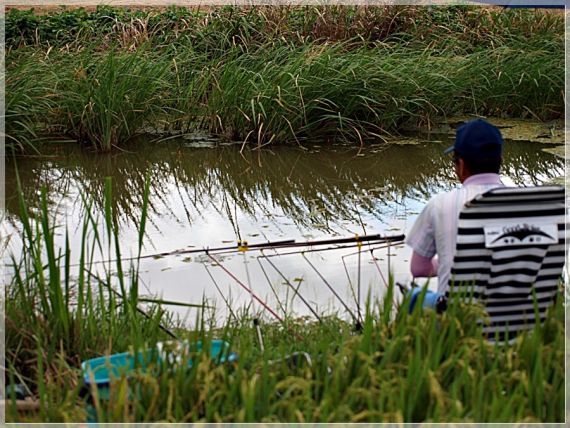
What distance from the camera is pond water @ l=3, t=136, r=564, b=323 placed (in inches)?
201

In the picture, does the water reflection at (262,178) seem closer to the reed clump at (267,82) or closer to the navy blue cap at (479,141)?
the reed clump at (267,82)

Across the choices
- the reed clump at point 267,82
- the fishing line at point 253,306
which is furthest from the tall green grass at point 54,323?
the reed clump at point 267,82

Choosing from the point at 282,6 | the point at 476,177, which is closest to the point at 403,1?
the point at 282,6

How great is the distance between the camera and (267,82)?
8.86 meters

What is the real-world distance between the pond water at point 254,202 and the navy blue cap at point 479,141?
1174 millimetres

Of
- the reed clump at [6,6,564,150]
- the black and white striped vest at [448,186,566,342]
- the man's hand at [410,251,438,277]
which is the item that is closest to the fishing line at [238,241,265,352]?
the man's hand at [410,251,438,277]

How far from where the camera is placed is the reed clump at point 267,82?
8547mm

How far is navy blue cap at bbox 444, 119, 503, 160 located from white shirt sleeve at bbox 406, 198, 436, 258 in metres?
0.20

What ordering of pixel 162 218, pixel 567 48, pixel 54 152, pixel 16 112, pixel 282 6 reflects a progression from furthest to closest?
pixel 282 6, pixel 567 48, pixel 54 152, pixel 16 112, pixel 162 218

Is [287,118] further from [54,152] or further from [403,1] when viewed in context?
[403,1]

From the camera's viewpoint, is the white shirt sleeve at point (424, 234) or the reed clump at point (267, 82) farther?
the reed clump at point (267, 82)

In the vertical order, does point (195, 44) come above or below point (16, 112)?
above

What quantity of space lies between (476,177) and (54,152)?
5753mm

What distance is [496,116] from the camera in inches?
400
